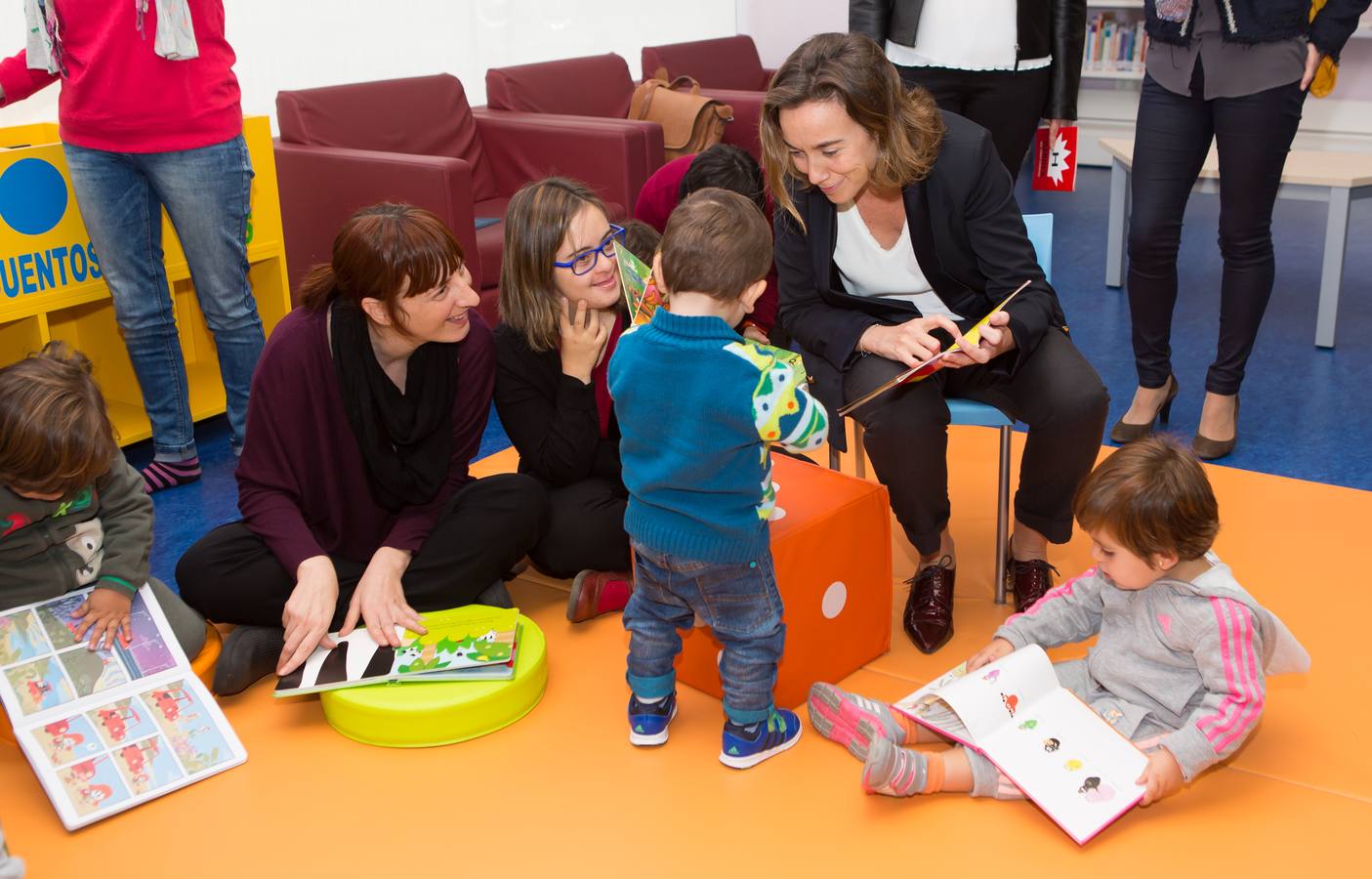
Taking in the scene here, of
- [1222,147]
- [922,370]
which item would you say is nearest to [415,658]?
[922,370]

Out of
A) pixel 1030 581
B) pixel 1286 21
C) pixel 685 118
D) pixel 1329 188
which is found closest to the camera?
pixel 1030 581

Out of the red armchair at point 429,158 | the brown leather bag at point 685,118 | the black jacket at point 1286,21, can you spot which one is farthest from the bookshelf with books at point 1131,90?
the black jacket at point 1286,21

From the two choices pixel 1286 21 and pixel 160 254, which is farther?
pixel 160 254

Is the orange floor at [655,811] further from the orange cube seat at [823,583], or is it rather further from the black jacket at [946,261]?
the black jacket at [946,261]

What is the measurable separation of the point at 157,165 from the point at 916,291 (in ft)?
5.87

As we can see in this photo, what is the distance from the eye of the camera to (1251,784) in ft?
5.98

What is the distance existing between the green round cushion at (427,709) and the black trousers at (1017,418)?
73 centimetres

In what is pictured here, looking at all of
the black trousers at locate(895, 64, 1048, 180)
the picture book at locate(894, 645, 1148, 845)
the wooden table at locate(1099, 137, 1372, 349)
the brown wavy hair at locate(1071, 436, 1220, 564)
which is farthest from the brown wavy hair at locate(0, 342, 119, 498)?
the wooden table at locate(1099, 137, 1372, 349)

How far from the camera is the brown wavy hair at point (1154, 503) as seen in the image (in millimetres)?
1685

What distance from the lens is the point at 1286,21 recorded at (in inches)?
109

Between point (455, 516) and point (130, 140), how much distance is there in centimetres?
133

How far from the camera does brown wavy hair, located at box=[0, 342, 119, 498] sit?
1.91 m

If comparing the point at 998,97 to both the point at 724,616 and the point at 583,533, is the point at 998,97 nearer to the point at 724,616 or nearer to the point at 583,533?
the point at 583,533

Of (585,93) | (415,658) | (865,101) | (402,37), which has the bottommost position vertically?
(415,658)
